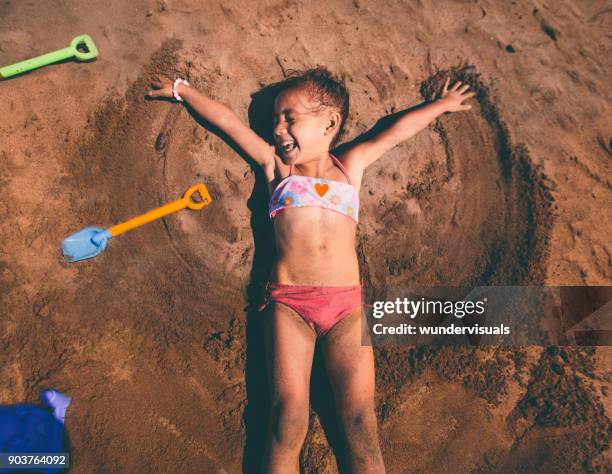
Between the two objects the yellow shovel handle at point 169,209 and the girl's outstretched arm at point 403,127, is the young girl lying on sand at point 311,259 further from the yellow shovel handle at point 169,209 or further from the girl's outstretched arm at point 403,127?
the yellow shovel handle at point 169,209

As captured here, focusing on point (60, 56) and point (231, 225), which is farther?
point (231, 225)

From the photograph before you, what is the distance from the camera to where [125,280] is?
3.33 metres

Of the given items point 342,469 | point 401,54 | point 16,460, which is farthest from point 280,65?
point 16,460

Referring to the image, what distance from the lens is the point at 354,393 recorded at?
2.91 metres

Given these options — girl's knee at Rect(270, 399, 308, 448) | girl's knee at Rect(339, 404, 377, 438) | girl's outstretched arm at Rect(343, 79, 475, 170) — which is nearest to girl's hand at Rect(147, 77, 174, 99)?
girl's outstretched arm at Rect(343, 79, 475, 170)

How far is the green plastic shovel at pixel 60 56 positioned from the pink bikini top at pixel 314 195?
2046 millimetres

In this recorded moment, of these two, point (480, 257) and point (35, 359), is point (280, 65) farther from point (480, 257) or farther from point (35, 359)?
point (35, 359)

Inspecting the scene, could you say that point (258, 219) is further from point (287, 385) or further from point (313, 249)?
point (287, 385)

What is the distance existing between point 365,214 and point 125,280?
2151 mm

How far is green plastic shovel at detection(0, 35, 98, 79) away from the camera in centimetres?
328

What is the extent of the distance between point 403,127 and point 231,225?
67.3 inches

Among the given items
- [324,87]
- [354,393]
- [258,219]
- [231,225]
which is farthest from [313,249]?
[324,87]

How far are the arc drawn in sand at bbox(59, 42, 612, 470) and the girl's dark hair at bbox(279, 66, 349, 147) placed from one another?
2.20 feet

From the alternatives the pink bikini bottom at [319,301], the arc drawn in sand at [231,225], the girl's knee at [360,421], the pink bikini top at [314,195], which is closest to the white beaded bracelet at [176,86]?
the arc drawn in sand at [231,225]
